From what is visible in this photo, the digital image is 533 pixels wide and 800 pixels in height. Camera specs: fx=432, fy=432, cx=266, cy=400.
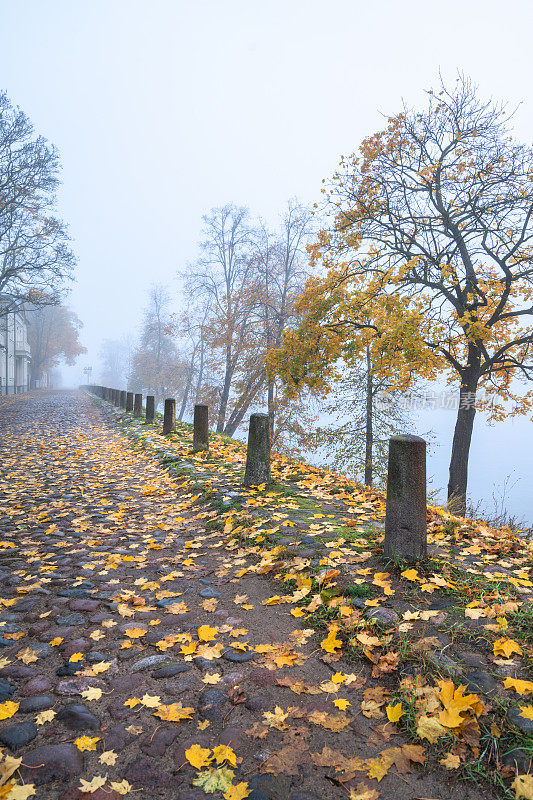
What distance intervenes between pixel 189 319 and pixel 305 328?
58.5 ft

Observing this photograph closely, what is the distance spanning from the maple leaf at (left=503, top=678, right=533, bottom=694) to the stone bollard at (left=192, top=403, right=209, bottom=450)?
7.45 meters

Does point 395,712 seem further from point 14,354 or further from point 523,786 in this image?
point 14,354

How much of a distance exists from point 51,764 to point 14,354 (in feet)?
159

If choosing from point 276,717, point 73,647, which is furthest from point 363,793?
point 73,647

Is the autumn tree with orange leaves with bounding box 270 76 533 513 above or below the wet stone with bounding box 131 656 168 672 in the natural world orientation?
above

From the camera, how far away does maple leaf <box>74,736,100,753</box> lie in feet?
6.19

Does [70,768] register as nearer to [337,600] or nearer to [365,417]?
[337,600]

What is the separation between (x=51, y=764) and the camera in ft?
5.85

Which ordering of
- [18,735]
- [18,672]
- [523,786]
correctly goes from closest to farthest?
[523,786] < [18,735] < [18,672]

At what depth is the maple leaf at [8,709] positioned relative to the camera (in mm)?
2059

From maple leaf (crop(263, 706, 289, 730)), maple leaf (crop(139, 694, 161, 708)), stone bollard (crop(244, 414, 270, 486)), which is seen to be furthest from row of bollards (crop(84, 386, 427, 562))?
stone bollard (crop(244, 414, 270, 486))

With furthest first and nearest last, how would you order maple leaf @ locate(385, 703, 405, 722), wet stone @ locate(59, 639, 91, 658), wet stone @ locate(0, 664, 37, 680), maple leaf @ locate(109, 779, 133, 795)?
wet stone @ locate(59, 639, 91, 658)
wet stone @ locate(0, 664, 37, 680)
maple leaf @ locate(385, 703, 405, 722)
maple leaf @ locate(109, 779, 133, 795)

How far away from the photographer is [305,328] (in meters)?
11.9

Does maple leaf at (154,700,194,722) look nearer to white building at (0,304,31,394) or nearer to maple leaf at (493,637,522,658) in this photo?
maple leaf at (493,637,522,658)
